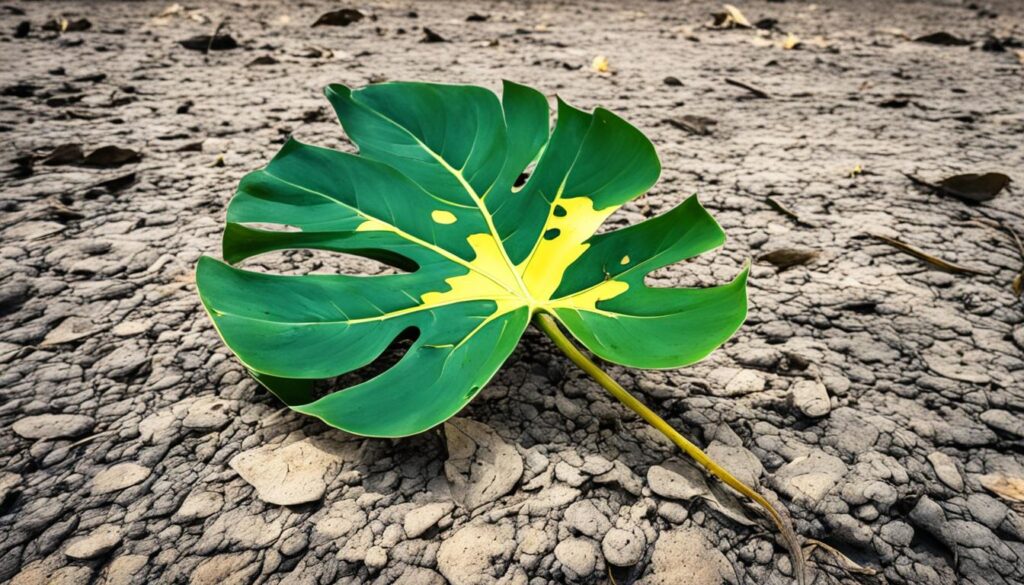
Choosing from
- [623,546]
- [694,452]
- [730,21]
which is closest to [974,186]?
[694,452]

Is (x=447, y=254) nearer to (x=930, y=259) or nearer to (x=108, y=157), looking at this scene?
(x=930, y=259)

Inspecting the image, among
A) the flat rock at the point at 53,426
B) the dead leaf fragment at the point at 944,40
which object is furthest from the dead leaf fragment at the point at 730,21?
the flat rock at the point at 53,426

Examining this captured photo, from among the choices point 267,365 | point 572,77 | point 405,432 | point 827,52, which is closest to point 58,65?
point 572,77

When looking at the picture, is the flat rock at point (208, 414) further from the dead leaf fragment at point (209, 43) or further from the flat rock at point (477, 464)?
the dead leaf fragment at point (209, 43)

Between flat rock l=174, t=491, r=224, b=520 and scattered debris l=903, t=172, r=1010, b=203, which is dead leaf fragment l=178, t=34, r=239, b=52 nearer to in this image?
flat rock l=174, t=491, r=224, b=520

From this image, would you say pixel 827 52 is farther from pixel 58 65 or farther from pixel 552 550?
pixel 58 65

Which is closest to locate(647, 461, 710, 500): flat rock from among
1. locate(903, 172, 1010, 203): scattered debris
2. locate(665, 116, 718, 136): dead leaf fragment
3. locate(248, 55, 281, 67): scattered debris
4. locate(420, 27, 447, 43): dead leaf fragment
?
locate(903, 172, 1010, 203): scattered debris
